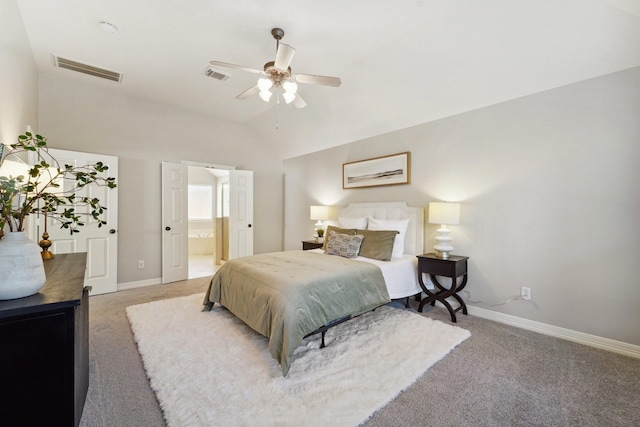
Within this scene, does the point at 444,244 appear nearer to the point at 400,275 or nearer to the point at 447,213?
the point at 447,213

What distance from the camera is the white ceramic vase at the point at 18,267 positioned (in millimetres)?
1086

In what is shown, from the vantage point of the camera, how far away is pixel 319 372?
1995mm

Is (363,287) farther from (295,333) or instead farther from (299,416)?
(299,416)

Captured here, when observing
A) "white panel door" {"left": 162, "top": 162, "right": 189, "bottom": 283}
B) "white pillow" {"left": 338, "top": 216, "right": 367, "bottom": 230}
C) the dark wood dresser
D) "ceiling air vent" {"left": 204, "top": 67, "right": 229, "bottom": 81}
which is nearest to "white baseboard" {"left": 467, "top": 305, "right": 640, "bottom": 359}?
"white pillow" {"left": 338, "top": 216, "right": 367, "bottom": 230}

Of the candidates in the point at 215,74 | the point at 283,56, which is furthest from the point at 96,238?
the point at 283,56

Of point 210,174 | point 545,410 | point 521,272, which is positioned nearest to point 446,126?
point 521,272

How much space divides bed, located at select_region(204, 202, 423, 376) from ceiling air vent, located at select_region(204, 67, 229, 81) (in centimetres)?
239

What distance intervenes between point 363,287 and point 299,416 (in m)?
1.31

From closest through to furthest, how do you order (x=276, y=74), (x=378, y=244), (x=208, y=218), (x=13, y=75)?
(x=13, y=75) → (x=276, y=74) → (x=378, y=244) → (x=208, y=218)

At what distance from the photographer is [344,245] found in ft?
11.3

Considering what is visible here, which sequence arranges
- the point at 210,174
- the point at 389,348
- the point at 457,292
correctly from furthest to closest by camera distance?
the point at 210,174 < the point at 457,292 < the point at 389,348

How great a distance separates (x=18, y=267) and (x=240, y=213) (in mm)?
4248

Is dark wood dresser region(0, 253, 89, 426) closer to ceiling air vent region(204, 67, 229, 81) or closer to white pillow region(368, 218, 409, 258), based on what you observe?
white pillow region(368, 218, 409, 258)

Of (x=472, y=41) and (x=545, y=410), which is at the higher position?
(x=472, y=41)
